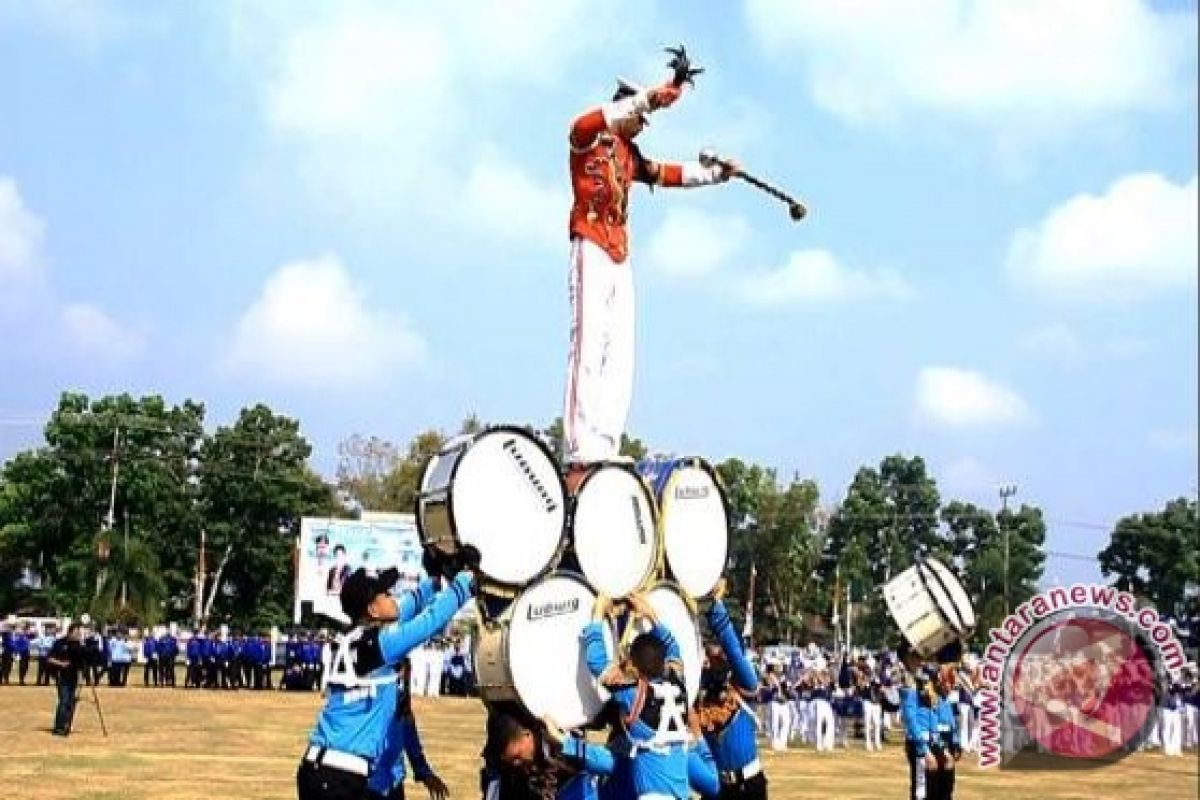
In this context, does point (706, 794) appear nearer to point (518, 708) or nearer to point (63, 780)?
point (518, 708)

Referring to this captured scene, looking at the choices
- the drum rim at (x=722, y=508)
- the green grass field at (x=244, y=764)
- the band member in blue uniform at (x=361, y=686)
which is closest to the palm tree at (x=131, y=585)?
the green grass field at (x=244, y=764)

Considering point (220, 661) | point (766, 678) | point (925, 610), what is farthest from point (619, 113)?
point (220, 661)

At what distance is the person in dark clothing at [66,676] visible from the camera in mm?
23703

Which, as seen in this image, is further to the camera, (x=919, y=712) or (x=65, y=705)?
(x=65, y=705)

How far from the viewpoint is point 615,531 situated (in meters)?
9.99

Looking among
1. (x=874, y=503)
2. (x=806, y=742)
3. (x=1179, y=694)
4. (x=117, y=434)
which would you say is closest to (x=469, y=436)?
(x=806, y=742)

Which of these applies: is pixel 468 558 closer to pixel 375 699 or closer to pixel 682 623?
pixel 375 699

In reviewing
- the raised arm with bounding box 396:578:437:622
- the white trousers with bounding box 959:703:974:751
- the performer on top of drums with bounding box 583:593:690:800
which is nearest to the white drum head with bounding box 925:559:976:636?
the performer on top of drums with bounding box 583:593:690:800

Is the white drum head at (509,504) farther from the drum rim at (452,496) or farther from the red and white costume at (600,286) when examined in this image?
the red and white costume at (600,286)

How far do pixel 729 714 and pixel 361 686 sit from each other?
3498 mm

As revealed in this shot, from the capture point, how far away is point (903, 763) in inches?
1081

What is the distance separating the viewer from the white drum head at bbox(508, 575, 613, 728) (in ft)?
30.0

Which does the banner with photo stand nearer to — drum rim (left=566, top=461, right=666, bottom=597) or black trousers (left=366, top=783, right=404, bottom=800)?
drum rim (left=566, top=461, right=666, bottom=597)

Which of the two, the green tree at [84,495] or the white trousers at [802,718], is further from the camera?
the green tree at [84,495]
